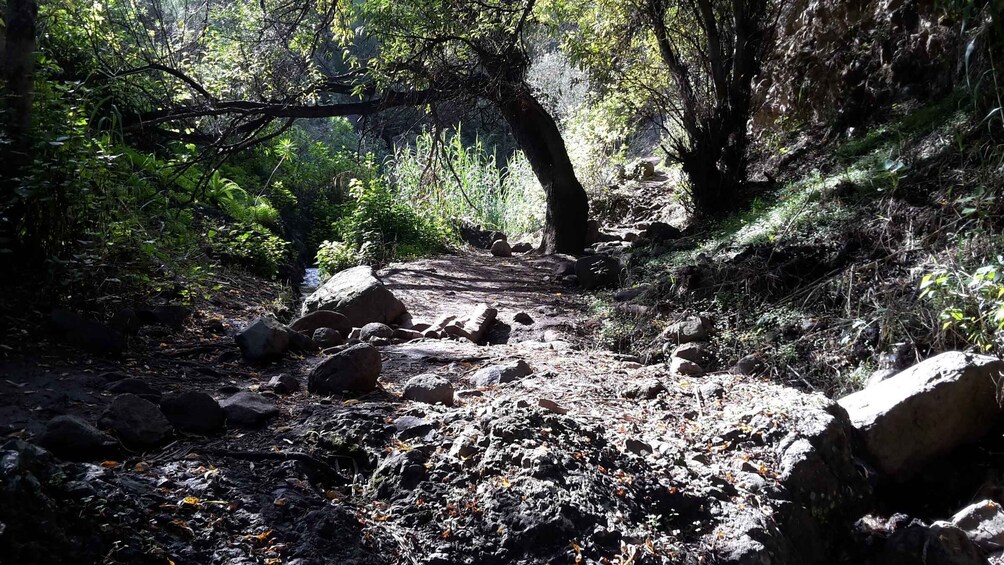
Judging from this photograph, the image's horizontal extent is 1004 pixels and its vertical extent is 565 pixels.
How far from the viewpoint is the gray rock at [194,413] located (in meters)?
2.43

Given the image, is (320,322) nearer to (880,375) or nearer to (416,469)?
(416,469)

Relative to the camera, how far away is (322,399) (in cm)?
296

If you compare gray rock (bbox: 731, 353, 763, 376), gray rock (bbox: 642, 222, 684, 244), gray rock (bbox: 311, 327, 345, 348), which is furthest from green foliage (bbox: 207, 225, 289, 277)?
gray rock (bbox: 731, 353, 763, 376)

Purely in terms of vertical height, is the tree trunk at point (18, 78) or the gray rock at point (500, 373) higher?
the tree trunk at point (18, 78)

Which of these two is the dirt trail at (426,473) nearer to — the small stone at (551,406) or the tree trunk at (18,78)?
the small stone at (551,406)

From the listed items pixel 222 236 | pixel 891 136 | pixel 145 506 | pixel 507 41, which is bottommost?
pixel 145 506

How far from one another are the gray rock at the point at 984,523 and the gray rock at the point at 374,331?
10.9ft

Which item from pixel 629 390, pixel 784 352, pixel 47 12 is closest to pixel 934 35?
pixel 784 352

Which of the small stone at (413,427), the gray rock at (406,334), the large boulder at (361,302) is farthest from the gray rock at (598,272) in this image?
the small stone at (413,427)

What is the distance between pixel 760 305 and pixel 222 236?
504 centimetres

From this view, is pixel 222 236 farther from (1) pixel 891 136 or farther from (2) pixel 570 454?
(1) pixel 891 136

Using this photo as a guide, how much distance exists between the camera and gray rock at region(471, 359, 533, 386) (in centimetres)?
349

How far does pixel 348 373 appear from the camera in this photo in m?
3.04

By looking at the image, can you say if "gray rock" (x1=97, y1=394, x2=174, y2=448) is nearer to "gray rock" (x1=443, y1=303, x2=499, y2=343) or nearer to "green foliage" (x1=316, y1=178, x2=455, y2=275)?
"gray rock" (x1=443, y1=303, x2=499, y2=343)
